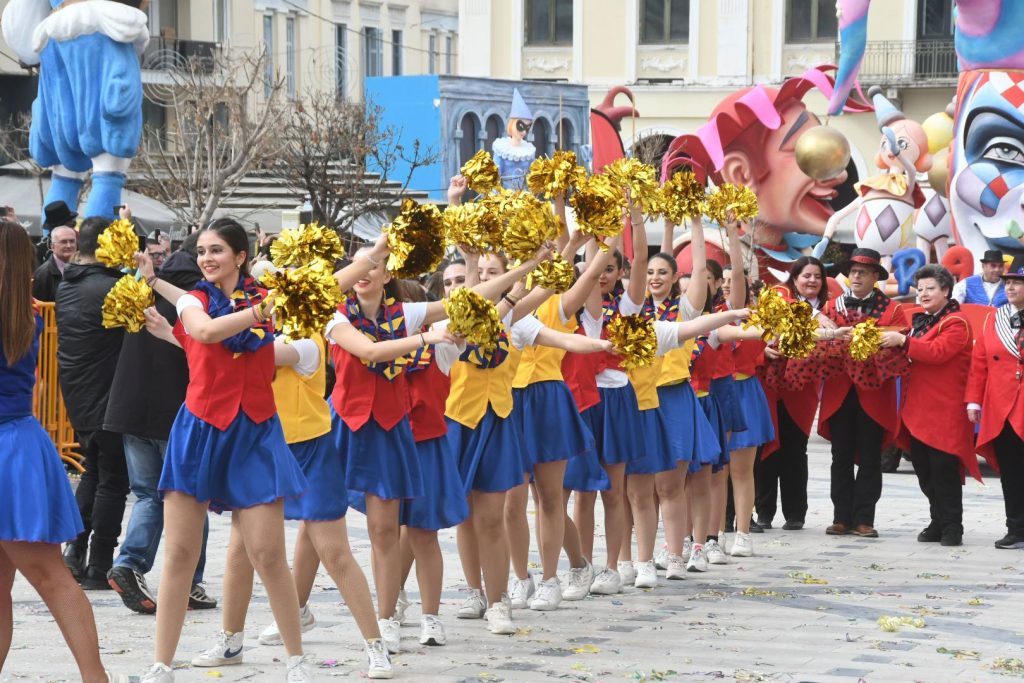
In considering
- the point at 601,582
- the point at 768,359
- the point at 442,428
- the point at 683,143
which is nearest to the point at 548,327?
the point at 442,428

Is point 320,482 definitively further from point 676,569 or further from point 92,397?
point 676,569

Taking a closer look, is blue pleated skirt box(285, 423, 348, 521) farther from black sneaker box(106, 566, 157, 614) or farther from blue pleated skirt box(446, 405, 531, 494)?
black sneaker box(106, 566, 157, 614)

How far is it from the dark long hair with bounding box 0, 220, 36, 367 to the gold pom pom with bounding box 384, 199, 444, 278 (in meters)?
1.42

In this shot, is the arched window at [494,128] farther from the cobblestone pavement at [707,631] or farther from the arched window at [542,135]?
the cobblestone pavement at [707,631]

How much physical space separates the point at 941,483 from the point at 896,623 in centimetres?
333

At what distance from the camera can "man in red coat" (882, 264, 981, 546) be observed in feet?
36.6

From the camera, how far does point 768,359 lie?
37.6 ft

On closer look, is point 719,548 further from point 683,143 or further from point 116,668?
point 683,143

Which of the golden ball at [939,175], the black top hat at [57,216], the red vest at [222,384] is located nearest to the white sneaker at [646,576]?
the red vest at [222,384]

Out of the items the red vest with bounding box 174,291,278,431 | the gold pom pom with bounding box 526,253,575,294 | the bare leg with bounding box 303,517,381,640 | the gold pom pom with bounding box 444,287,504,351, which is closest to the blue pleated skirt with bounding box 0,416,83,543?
the red vest with bounding box 174,291,278,431

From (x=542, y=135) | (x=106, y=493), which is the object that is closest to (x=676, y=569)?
(x=106, y=493)

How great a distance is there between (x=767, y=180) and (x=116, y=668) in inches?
814

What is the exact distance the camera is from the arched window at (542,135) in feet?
128

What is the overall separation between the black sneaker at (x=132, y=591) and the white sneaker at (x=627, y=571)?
8.25 feet
